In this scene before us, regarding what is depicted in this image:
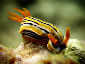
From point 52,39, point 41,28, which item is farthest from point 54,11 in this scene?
point 52,39

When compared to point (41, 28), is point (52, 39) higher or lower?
lower

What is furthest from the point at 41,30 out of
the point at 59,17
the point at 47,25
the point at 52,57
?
the point at 59,17

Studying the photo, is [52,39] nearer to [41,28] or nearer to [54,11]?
[41,28]

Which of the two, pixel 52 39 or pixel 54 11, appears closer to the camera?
pixel 52 39

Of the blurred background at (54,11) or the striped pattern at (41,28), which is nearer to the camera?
the striped pattern at (41,28)

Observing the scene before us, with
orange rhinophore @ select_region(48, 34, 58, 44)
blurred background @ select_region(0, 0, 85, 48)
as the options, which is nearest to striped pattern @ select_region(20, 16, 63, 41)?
orange rhinophore @ select_region(48, 34, 58, 44)

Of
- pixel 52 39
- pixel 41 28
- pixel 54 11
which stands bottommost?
pixel 52 39

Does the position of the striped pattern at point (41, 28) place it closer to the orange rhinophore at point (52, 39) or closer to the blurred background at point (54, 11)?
the orange rhinophore at point (52, 39)

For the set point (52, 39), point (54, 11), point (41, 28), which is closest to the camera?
point (52, 39)

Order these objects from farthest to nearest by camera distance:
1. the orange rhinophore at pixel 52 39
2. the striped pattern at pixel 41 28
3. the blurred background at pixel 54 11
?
the blurred background at pixel 54 11 < the striped pattern at pixel 41 28 < the orange rhinophore at pixel 52 39

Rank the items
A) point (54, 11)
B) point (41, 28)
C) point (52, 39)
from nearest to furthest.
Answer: point (52, 39) → point (41, 28) → point (54, 11)

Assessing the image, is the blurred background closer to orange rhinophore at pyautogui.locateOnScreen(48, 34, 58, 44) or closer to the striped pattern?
the striped pattern

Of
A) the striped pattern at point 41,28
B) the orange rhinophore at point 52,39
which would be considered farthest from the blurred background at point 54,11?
the orange rhinophore at point 52,39
